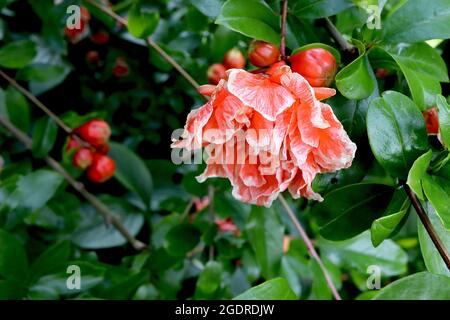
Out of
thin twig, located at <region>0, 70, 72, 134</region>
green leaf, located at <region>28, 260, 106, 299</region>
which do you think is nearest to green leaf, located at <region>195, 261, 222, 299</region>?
green leaf, located at <region>28, 260, 106, 299</region>

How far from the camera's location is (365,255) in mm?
1363

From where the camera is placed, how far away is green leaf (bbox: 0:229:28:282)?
99cm

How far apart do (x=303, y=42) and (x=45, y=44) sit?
79cm

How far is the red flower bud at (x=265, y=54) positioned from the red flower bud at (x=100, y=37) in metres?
0.83

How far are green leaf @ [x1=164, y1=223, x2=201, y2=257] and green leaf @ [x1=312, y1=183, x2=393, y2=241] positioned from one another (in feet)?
1.38

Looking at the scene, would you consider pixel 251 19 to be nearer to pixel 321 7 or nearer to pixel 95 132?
pixel 321 7

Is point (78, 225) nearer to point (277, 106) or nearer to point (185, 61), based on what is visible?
point (185, 61)

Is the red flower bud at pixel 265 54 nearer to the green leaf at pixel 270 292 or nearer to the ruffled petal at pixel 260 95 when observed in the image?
the ruffled petal at pixel 260 95

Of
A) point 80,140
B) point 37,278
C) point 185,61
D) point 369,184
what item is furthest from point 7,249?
point 369,184

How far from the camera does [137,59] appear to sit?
155 centimetres

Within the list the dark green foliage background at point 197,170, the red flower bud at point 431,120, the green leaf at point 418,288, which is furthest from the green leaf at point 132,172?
the green leaf at point 418,288

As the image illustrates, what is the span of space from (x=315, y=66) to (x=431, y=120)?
0.19 m

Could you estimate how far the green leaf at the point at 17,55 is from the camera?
1184 mm

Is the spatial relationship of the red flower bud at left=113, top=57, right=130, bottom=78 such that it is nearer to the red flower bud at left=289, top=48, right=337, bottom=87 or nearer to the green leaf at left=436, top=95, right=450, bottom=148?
the red flower bud at left=289, top=48, right=337, bottom=87
